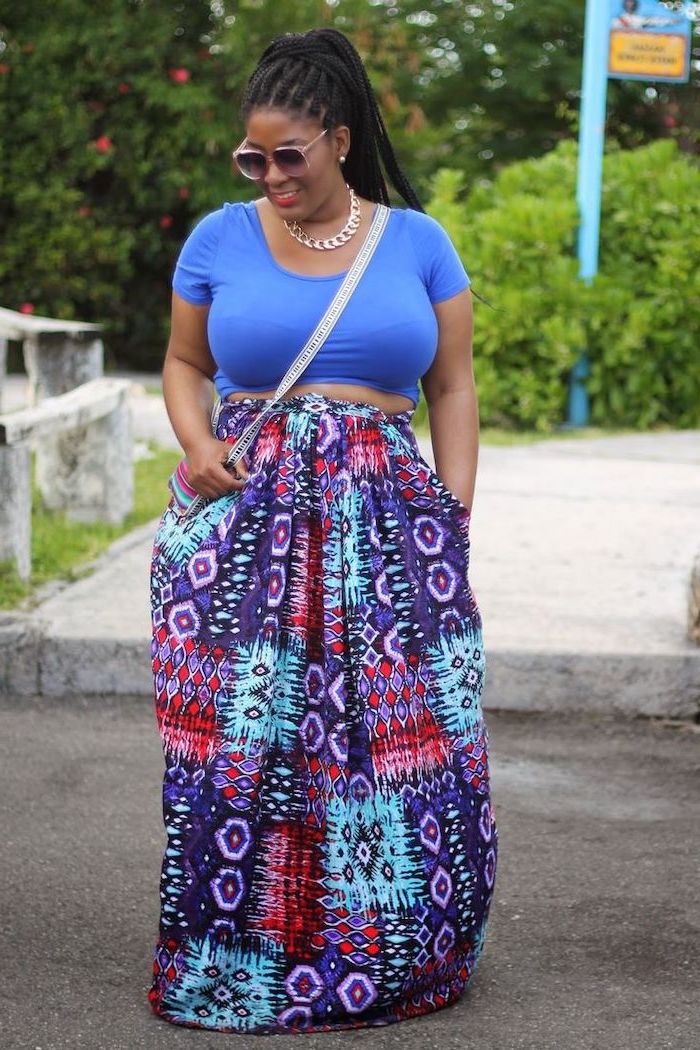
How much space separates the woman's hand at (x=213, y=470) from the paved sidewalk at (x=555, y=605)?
248cm

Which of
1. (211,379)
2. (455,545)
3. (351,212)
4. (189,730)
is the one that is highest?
(351,212)

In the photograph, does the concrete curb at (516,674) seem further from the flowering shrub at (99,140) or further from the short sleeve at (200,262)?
the flowering shrub at (99,140)

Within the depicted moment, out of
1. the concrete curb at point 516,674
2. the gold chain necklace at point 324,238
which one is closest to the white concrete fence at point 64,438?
the concrete curb at point 516,674

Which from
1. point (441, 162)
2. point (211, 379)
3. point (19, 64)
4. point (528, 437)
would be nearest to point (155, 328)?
point (19, 64)

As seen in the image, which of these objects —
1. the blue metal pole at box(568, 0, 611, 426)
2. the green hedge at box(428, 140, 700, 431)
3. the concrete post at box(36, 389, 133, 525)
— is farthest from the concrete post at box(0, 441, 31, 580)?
A: the blue metal pole at box(568, 0, 611, 426)

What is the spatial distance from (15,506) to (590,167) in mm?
6209

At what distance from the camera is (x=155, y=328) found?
15.4 meters

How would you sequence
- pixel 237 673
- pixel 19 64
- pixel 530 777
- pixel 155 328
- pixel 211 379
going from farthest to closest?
pixel 155 328 → pixel 19 64 → pixel 530 777 → pixel 211 379 → pixel 237 673

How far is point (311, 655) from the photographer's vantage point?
3127 mm

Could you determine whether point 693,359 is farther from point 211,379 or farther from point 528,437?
point 211,379

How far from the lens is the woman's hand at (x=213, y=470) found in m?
3.17

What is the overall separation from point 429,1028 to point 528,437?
7807 mm

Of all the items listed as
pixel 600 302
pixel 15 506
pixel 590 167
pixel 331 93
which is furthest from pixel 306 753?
pixel 590 167

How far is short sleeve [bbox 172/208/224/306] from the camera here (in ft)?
10.5
